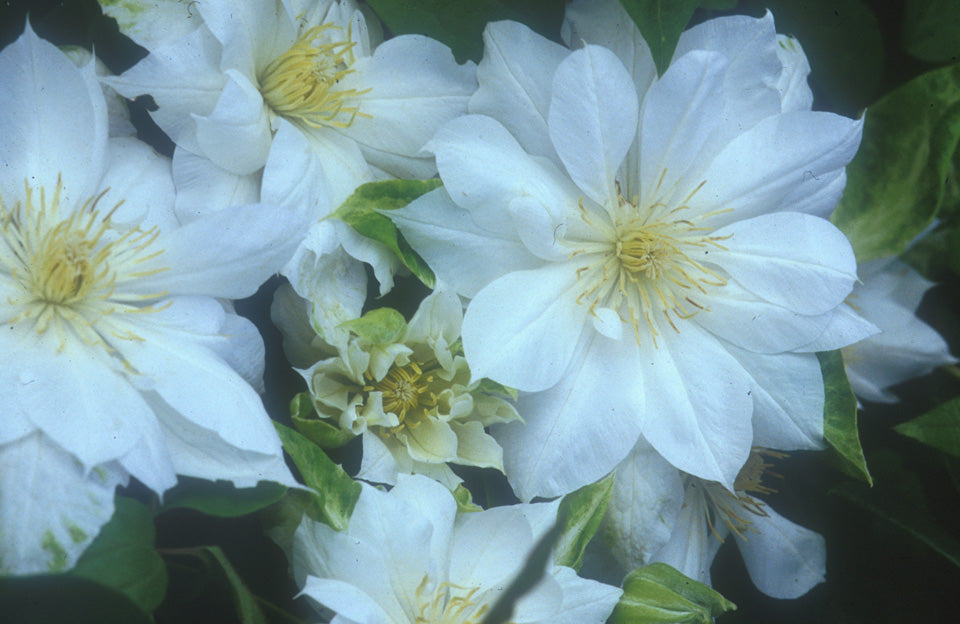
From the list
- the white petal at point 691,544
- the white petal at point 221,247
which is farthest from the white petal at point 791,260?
the white petal at point 221,247

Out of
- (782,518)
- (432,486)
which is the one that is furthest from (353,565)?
(782,518)

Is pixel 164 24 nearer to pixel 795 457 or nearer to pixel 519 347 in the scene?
pixel 519 347

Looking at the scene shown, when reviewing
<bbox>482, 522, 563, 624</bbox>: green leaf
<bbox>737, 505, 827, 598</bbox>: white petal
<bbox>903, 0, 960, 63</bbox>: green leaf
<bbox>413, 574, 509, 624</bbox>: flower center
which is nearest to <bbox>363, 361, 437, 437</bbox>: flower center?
<bbox>413, 574, 509, 624</bbox>: flower center

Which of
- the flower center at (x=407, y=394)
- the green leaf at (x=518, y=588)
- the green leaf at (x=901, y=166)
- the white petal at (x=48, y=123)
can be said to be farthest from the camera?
the green leaf at (x=901, y=166)

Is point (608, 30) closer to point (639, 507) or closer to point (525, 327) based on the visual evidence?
point (525, 327)

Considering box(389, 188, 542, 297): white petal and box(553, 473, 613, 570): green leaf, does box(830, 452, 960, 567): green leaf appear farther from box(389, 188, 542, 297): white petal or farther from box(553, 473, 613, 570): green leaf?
box(389, 188, 542, 297): white petal

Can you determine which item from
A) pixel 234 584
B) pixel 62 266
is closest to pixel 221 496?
pixel 234 584

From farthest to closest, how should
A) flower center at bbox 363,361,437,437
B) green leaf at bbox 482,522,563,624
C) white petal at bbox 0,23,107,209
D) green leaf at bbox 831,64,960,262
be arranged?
1. green leaf at bbox 831,64,960,262
2. flower center at bbox 363,361,437,437
3. white petal at bbox 0,23,107,209
4. green leaf at bbox 482,522,563,624

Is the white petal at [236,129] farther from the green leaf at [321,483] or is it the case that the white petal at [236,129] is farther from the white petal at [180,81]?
the green leaf at [321,483]
